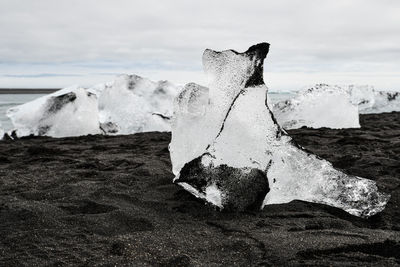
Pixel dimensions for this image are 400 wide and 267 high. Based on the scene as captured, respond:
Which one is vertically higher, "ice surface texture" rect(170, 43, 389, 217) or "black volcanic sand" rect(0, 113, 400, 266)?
"ice surface texture" rect(170, 43, 389, 217)

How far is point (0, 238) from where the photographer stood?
1.90 metres

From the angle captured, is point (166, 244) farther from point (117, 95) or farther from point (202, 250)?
point (117, 95)

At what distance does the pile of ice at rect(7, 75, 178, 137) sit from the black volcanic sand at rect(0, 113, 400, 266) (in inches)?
145

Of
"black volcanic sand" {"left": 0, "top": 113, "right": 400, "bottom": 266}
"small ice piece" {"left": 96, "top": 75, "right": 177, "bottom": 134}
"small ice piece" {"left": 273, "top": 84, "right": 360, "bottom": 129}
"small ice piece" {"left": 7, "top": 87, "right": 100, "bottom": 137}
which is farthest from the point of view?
"small ice piece" {"left": 96, "top": 75, "right": 177, "bottom": 134}

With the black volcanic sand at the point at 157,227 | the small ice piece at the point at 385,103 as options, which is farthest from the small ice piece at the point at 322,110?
the small ice piece at the point at 385,103

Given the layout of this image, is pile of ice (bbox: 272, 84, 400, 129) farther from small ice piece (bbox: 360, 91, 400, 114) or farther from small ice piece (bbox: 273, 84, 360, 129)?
small ice piece (bbox: 360, 91, 400, 114)

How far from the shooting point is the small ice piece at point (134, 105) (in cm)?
803

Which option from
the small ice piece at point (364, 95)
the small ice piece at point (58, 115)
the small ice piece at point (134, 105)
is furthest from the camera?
the small ice piece at point (364, 95)

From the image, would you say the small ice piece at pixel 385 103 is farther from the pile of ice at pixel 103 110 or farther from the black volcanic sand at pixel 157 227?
the black volcanic sand at pixel 157 227

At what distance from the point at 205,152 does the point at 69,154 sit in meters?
2.35

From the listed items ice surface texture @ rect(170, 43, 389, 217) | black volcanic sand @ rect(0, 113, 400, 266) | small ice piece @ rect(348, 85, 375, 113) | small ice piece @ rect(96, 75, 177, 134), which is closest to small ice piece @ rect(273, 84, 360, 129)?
small ice piece @ rect(96, 75, 177, 134)

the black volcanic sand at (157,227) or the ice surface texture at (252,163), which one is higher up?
the ice surface texture at (252,163)

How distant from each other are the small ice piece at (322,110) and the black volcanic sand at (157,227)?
4088 millimetres

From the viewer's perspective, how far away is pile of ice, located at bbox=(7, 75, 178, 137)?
698 centimetres
